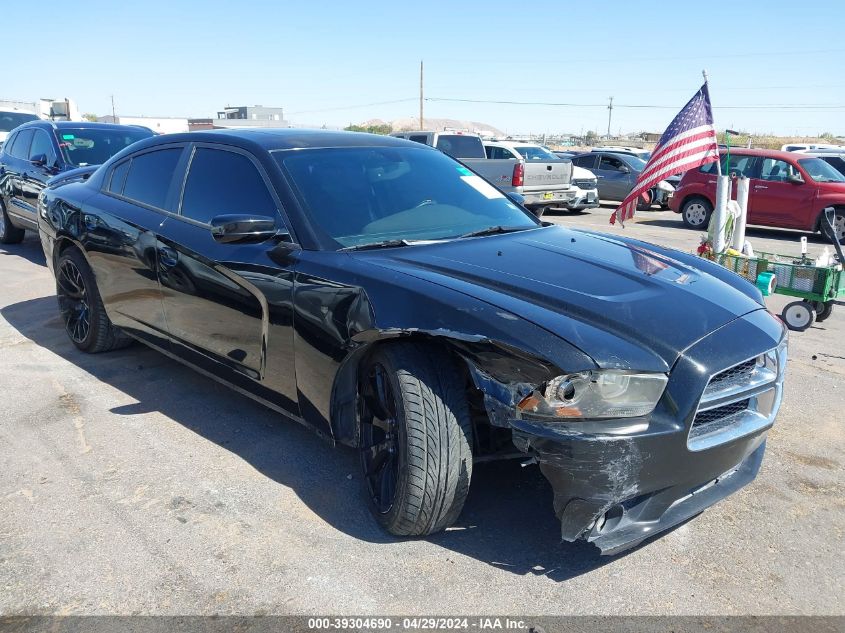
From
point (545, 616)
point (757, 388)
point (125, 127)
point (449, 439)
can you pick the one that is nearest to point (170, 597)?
point (449, 439)

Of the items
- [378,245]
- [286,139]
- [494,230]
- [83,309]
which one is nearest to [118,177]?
[83,309]

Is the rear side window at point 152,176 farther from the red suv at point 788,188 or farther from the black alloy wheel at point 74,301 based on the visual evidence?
the red suv at point 788,188

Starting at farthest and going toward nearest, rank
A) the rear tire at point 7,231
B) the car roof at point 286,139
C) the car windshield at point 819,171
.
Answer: the car windshield at point 819,171 → the rear tire at point 7,231 → the car roof at point 286,139

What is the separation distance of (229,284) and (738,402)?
2.44 m

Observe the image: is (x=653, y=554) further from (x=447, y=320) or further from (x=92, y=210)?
(x=92, y=210)

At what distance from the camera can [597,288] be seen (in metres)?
3.06

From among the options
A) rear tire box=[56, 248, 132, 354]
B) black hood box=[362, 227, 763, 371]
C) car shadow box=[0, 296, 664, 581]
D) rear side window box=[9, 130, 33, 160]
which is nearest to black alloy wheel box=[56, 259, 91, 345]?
rear tire box=[56, 248, 132, 354]

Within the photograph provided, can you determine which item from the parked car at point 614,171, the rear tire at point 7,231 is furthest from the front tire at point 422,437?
the parked car at point 614,171

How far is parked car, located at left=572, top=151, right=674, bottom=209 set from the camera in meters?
19.3

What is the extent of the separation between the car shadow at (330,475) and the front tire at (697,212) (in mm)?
12681

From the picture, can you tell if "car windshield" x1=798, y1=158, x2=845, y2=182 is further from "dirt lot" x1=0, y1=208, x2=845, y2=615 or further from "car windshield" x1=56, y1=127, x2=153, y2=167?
"car windshield" x1=56, y1=127, x2=153, y2=167

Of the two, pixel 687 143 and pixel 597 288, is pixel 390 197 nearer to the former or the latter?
pixel 597 288

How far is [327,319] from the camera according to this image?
3266 mm

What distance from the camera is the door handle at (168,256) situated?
165 inches
